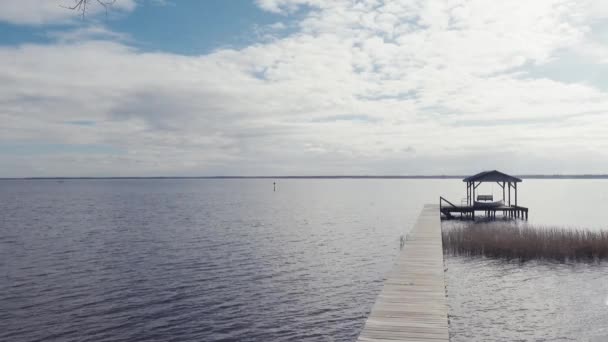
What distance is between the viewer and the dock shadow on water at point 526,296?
1466cm

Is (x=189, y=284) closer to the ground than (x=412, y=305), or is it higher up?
closer to the ground

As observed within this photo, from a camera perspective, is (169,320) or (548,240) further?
(548,240)

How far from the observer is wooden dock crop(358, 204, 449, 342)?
9703 millimetres

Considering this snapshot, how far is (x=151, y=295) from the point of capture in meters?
19.1

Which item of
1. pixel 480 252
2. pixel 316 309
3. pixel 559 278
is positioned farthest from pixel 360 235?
pixel 316 309

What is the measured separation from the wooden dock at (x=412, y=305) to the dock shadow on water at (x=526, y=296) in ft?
6.64

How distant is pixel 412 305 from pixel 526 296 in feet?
30.3

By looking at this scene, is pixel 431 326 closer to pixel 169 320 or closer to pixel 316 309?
pixel 316 309

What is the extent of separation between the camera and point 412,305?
38.3 feet

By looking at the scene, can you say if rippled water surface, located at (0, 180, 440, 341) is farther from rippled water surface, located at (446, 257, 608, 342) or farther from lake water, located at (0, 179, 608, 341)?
rippled water surface, located at (446, 257, 608, 342)

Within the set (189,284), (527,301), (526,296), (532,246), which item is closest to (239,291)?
(189,284)

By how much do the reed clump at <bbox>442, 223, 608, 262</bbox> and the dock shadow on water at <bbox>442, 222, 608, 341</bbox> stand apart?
0.11 metres

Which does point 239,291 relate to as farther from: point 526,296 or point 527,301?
point 526,296

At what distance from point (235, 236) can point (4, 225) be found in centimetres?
2658
